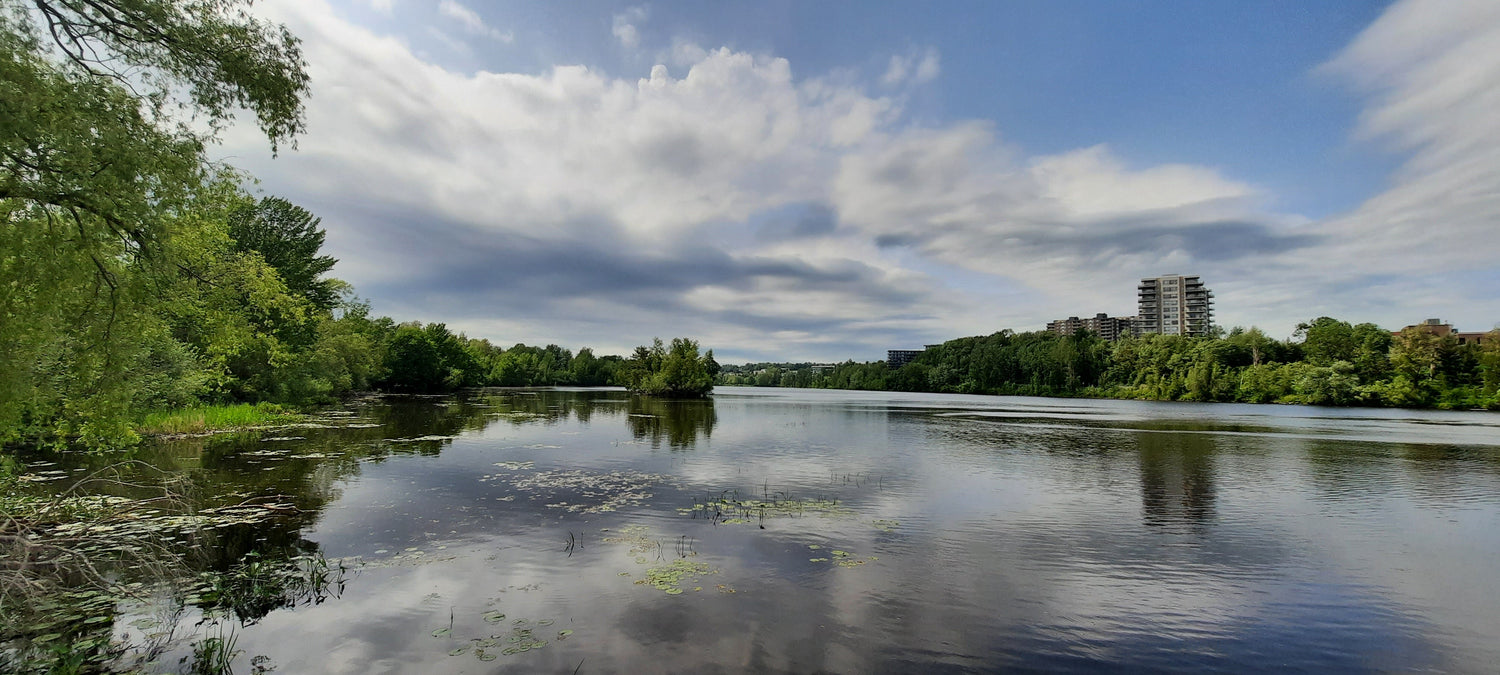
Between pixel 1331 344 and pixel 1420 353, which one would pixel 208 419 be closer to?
pixel 1420 353

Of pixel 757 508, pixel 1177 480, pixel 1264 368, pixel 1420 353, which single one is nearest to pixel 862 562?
pixel 757 508

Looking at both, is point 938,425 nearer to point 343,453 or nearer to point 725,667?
point 343,453

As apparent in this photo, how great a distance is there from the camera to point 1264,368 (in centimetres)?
10275

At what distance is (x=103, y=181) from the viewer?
8891mm

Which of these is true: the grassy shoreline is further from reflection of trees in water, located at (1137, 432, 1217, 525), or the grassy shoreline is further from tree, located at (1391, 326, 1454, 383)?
tree, located at (1391, 326, 1454, 383)

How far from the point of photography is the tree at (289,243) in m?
49.9

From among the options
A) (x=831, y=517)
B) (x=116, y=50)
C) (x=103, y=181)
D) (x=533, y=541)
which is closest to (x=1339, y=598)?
(x=831, y=517)

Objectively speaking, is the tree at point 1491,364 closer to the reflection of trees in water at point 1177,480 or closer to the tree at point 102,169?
the reflection of trees in water at point 1177,480

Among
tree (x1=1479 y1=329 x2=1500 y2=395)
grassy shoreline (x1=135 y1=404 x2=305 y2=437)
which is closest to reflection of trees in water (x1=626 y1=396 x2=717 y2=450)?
grassy shoreline (x1=135 y1=404 x2=305 y2=437)

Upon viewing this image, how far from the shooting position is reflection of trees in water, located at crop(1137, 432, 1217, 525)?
17.7 m

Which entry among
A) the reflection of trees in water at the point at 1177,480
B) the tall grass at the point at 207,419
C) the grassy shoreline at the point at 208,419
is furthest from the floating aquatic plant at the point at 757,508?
the tall grass at the point at 207,419

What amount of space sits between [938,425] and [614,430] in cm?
2736

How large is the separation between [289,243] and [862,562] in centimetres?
6280

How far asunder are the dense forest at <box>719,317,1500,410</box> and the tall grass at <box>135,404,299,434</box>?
128268 mm
